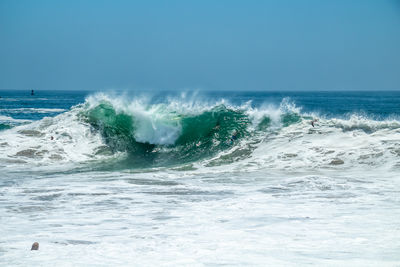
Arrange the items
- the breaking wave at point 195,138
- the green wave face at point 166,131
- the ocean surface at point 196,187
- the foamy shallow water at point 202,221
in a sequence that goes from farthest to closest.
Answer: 1. the green wave face at point 166,131
2. the breaking wave at point 195,138
3. the ocean surface at point 196,187
4. the foamy shallow water at point 202,221

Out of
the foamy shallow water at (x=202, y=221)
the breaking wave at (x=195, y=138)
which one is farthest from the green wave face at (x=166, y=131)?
the foamy shallow water at (x=202, y=221)

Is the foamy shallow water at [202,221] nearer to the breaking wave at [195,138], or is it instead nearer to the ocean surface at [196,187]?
the ocean surface at [196,187]

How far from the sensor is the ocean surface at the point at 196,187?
5676 millimetres

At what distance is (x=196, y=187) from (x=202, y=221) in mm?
3111

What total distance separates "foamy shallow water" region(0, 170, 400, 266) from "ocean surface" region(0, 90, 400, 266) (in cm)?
2

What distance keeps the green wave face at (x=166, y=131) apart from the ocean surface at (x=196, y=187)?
0.18ft

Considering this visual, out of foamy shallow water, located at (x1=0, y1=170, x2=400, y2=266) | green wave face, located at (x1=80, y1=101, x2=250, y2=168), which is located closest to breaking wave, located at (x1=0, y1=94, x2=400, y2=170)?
green wave face, located at (x1=80, y1=101, x2=250, y2=168)

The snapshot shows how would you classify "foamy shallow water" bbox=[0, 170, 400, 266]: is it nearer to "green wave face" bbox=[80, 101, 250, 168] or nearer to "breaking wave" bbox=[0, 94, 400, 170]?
"breaking wave" bbox=[0, 94, 400, 170]

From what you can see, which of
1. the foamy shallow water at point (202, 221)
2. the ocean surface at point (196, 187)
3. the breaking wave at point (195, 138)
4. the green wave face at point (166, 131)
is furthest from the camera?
the green wave face at point (166, 131)

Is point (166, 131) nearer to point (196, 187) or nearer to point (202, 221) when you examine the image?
point (196, 187)

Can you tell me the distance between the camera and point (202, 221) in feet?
23.4

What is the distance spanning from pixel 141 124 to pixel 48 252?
43.1 feet

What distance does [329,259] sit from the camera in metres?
5.26

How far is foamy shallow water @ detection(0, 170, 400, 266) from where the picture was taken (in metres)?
5.44
